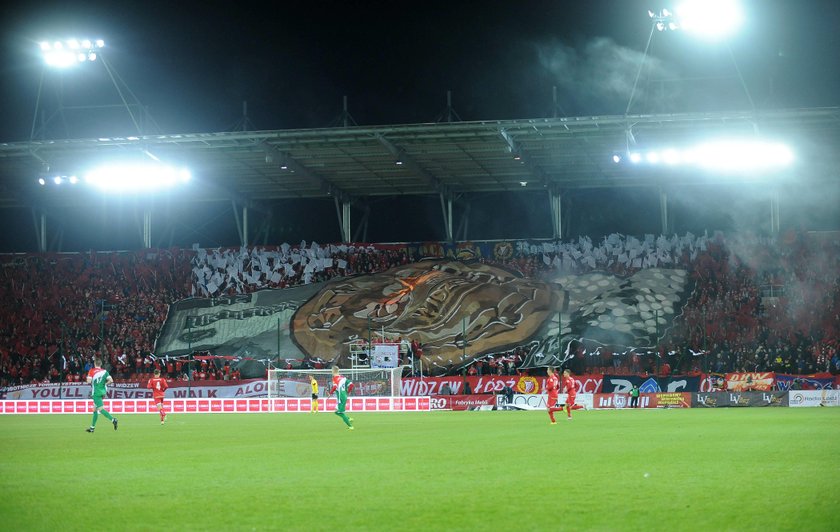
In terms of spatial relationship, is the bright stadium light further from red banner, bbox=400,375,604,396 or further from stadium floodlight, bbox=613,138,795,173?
red banner, bbox=400,375,604,396

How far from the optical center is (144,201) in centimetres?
6391

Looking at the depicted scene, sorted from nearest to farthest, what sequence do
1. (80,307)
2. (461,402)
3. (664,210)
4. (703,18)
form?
(703,18) < (461,402) < (80,307) < (664,210)

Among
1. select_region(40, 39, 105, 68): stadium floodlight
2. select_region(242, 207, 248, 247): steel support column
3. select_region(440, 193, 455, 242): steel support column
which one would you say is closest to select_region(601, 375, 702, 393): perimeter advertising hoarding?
select_region(440, 193, 455, 242): steel support column

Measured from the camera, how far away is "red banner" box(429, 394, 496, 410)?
45188 mm

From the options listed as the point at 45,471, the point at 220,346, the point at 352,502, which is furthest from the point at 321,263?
the point at 352,502

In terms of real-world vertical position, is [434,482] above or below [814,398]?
above

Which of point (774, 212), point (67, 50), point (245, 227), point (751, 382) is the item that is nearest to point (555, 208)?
point (774, 212)

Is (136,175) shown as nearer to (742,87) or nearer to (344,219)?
(344,219)

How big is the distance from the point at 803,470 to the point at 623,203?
164 feet

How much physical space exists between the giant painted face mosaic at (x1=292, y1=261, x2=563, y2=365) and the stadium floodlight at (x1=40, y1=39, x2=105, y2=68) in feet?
58.3

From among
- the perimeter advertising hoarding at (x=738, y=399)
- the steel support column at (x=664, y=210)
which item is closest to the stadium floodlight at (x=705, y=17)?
the perimeter advertising hoarding at (x=738, y=399)

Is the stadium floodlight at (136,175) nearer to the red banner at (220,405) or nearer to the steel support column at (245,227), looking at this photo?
the steel support column at (245,227)

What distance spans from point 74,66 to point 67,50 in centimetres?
413

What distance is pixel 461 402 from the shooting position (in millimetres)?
45750
